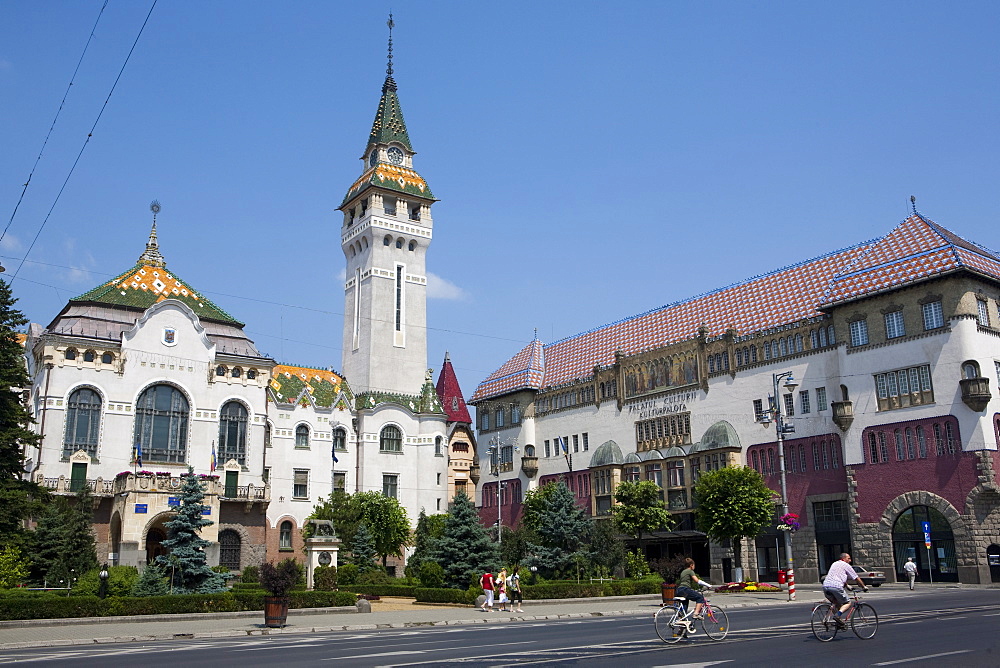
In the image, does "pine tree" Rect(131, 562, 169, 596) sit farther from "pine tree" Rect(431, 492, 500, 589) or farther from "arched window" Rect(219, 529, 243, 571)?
"arched window" Rect(219, 529, 243, 571)

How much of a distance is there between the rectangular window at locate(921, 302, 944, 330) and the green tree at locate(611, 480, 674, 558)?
62.3ft

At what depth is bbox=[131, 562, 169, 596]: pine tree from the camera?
115 feet

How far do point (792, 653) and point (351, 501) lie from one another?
163 feet

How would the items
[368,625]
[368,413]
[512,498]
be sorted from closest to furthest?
[368,625]
[368,413]
[512,498]

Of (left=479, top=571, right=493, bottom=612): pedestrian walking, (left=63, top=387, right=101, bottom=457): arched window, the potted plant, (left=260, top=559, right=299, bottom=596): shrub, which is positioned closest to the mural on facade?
(left=479, top=571, right=493, bottom=612): pedestrian walking

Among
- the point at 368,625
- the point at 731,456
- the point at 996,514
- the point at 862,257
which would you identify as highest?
the point at 862,257

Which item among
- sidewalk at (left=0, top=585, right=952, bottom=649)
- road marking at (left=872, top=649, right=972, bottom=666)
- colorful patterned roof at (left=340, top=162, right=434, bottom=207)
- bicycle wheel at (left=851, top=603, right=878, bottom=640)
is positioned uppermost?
colorful patterned roof at (left=340, top=162, right=434, bottom=207)

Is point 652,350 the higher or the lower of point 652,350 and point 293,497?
the higher

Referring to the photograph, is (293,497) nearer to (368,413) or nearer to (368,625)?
(368,413)

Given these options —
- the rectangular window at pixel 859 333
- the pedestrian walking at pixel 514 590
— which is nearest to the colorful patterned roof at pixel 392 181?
the rectangular window at pixel 859 333

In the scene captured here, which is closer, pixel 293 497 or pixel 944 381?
pixel 944 381

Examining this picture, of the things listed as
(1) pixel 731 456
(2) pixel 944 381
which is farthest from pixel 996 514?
(1) pixel 731 456

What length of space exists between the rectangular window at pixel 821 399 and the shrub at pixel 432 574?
2588 centimetres

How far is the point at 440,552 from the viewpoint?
4219cm
